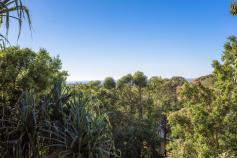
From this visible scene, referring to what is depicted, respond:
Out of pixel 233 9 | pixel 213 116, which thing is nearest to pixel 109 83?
pixel 213 116

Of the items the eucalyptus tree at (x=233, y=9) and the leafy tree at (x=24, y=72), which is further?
the leafy tree at (x=24, y=72)

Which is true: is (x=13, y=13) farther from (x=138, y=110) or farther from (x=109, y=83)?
(x=109, y=83)

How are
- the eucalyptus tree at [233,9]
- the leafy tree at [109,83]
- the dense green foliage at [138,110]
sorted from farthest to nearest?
1. the leafy tree at [109,83]
2. the dense green foliage at [138,110]
3. the eucalyptus tree at [233,9]

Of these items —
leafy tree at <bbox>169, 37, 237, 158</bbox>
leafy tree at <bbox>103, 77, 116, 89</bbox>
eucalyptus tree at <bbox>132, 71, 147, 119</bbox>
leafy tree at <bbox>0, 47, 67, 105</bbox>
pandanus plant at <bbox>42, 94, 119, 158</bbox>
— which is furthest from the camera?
leafy tree at <bbox>103, 77, 116, 89</bbox>

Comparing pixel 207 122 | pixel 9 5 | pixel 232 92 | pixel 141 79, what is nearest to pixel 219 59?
pixel 232 92

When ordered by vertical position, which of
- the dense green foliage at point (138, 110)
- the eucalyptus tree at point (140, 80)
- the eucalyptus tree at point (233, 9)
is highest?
the eucalyptus tree at point (140, 80)

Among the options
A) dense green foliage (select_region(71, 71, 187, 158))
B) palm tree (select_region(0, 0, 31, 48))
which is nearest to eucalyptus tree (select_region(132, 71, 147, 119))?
dense green foliage (select_region(71, 71, 187, 158))

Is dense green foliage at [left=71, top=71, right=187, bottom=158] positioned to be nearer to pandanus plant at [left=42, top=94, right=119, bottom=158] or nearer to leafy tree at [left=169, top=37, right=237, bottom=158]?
leafy tree at [left=169, top=37, right=237, bottom=158]

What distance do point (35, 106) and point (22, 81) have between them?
3.99m

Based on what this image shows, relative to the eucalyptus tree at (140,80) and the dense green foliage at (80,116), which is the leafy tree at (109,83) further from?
the dense green foliage at (80,116)

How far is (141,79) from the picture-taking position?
27.7 meters

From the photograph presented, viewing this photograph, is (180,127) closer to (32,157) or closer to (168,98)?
(32,157)

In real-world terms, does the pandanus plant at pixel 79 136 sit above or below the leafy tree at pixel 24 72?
below

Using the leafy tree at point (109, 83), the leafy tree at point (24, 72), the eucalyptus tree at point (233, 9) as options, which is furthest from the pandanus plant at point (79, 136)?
the leafy tree at point (109, 83)
